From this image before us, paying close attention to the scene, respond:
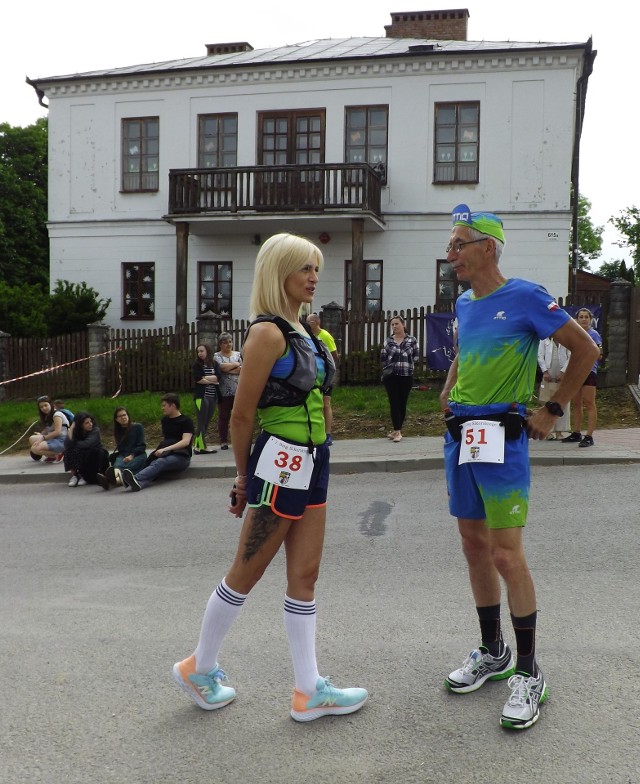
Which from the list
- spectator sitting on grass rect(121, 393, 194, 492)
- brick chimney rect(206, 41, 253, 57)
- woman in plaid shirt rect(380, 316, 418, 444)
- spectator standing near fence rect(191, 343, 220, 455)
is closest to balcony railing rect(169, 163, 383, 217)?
brick chimney rect(206, 41, 253, 57)

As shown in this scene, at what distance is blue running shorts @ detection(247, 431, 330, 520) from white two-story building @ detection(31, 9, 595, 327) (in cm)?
1924

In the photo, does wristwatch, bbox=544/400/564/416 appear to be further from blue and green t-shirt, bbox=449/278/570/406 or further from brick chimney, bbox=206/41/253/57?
brick chimney, bbox=206/41/253/57

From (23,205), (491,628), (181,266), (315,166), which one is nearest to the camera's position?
(491,628)

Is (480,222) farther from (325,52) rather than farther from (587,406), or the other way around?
(325,52)

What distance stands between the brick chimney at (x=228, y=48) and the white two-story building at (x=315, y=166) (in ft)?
8.94

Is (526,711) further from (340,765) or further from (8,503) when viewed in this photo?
(8,503)

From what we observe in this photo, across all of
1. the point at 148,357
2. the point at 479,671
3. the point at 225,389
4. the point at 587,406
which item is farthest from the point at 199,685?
the point at 148,357

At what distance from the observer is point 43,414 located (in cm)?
1388

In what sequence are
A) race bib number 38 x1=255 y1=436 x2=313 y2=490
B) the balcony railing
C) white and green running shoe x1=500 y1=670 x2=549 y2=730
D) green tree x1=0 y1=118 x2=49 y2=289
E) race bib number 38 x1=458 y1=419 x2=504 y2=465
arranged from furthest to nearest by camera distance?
green tree x1=0 y1=118 x2=49 y2=289
the balcony railing
race bib number 38 x1=458 y1=419 x2=504 y2=465
race bib number 38 x1=255 y1=436 x2=313 y2=490
white and green running shoe x1=500 y1=670 x2=549 y2=730

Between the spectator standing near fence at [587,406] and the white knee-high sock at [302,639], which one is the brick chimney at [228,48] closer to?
the spectator standing near fence at [587,406]

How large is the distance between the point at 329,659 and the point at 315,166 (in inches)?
768

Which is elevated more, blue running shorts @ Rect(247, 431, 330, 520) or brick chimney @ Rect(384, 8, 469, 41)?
brick chimney @ Rect(384, 8, 469, 41)

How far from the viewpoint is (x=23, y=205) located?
4662cm

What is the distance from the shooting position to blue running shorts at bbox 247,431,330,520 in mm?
3598
